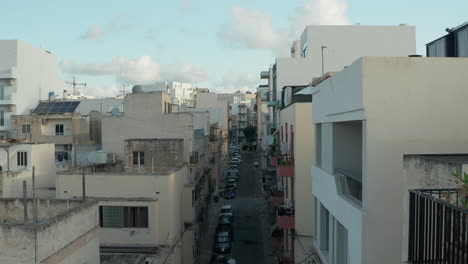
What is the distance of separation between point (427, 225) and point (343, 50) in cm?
3714

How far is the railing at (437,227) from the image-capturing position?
225 inches

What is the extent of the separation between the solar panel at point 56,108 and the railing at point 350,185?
110 ft

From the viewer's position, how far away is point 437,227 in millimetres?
6262

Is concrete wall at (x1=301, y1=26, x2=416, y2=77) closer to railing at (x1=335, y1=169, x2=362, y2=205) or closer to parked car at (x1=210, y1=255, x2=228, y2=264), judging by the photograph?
parked car at (x1=210, y1=255, x2=228, y2=264)

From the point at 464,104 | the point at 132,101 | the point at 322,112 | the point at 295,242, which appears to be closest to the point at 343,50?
the point at 132,101

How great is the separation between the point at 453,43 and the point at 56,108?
36283 millimetres

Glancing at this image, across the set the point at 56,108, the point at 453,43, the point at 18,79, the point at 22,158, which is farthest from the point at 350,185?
the point at 18,79

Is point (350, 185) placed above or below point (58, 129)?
below

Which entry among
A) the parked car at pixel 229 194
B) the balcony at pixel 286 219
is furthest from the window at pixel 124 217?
the parked car at pixel 229 194

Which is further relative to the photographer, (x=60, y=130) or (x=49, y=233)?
(x=60, y=130)

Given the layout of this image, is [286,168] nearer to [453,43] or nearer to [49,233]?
[453,43]

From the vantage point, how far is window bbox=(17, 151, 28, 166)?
25.4 metres

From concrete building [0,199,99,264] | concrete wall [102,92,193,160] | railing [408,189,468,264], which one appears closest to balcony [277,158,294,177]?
concrete wall [102,92,193,160]

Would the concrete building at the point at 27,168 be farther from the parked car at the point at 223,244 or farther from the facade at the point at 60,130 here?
the parked car at the point at 223,244
